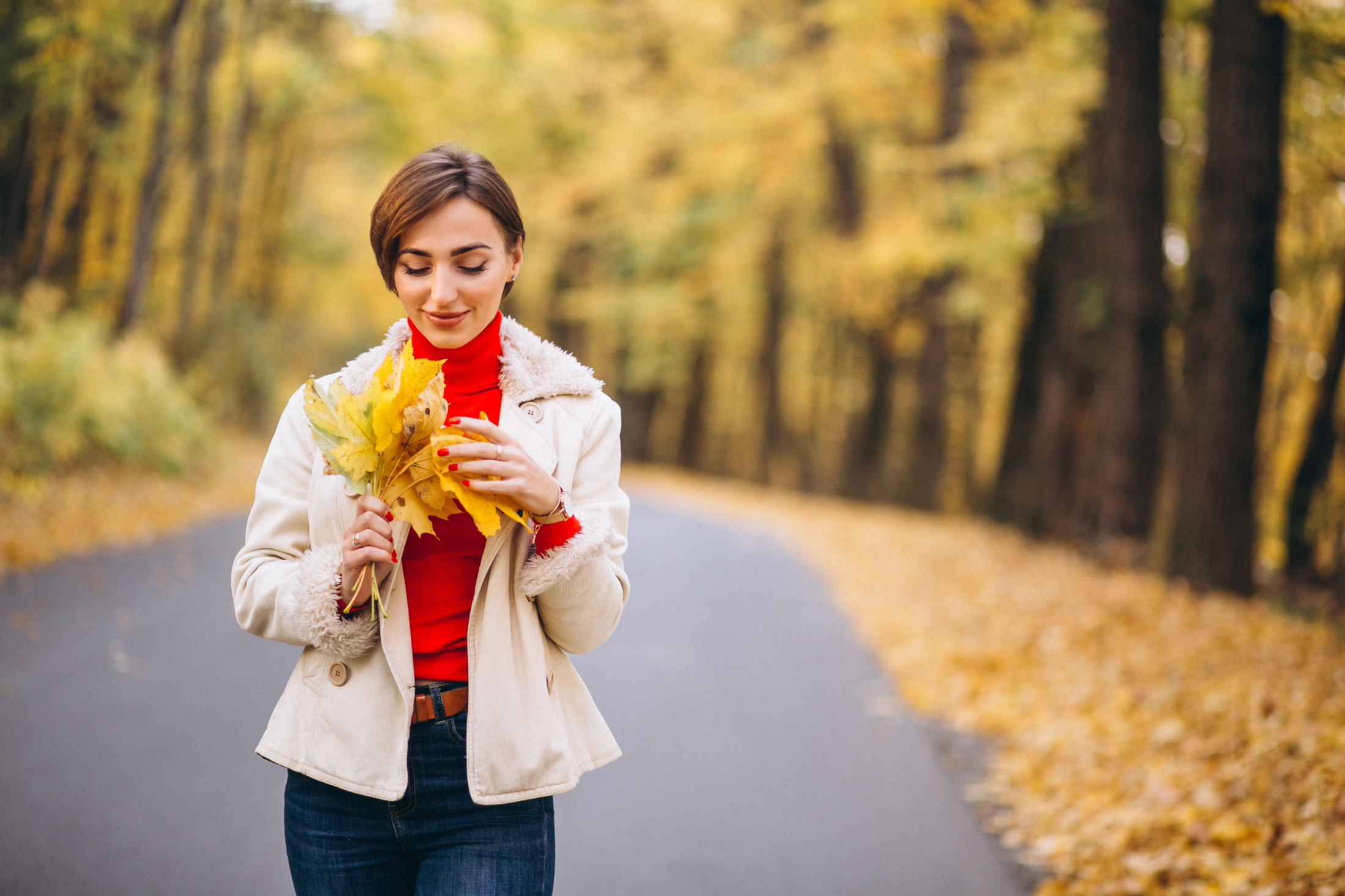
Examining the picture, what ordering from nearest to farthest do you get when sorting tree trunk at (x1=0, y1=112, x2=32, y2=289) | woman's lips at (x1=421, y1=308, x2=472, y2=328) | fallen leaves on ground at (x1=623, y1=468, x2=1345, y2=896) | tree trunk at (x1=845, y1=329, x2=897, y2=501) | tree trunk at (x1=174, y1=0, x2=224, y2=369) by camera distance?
1. woman's lips at (x1=421, y1=308, x2=472, y2=328)
2. fallen leaves on ground at (x1=623, y1=468, x2=1345, y2=896)
3. tree trunk at (x1=0, y1=112, x2=32, y2=289)
4. tree trunk at (x1=174, y1=0, x2=224, y2=369)
5. tree trunk at (x1=845, y1=329, x2=897, y2=501)

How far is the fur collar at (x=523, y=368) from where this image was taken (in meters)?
2.28

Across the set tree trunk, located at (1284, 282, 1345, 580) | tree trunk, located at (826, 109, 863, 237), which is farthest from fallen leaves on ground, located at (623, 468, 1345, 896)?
tree trunk, located at (826, 109, 863, 237)

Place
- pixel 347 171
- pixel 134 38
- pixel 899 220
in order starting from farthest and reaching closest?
pixel 347 171, pixel 899 220, pixel 134 38

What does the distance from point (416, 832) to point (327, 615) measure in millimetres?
472

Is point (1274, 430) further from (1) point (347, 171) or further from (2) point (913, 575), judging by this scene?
(1) point (347, 171)

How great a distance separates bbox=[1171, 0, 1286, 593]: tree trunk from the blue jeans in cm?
980

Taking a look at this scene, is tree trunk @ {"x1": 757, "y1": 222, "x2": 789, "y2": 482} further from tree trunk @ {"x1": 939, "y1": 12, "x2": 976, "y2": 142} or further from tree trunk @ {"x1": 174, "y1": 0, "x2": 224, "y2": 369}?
tree trunk @ {"x1": 174, "y1": 0, "x2": 224, "y2": 369}

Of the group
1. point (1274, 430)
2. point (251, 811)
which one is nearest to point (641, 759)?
point (251, 811)

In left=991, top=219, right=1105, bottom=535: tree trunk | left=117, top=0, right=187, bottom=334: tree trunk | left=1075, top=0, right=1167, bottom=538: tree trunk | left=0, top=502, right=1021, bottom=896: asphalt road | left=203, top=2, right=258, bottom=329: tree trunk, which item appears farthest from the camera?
left=203, top=2, right=258, bottom=329: tree trunk

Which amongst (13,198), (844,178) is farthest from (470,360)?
(844,178)

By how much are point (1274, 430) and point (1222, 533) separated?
828cm

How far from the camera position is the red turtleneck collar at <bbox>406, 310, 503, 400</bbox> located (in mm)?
2277

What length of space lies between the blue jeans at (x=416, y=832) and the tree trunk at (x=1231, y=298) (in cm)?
980

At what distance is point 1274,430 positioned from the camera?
17.5 metres
